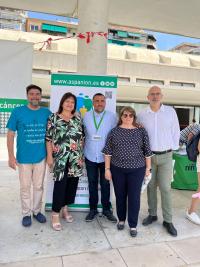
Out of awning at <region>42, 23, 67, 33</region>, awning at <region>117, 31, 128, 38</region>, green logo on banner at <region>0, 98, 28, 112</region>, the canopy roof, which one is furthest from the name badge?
awning at <region>117, 31, 128, 38</region>

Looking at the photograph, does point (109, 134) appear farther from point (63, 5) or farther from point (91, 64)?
point (63, 5)

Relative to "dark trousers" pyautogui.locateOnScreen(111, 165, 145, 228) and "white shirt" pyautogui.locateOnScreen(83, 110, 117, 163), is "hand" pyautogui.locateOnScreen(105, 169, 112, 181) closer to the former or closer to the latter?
"dark trousers" pyautogui.locateOnScreen(111, 165, 145, 228)

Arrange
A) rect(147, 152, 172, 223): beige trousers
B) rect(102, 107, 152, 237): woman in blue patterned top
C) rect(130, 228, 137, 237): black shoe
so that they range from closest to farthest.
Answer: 1. rect(102, 107, 152, 237): woman in blue patterned top
2. rect(130, 228, 137, 237): black shoe
3. rect(147, 152, 172, 223): beige trousers

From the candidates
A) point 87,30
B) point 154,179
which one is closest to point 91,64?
point 87,30

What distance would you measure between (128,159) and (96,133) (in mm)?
591

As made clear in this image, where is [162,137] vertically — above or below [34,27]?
below

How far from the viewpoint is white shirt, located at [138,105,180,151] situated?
3633mm

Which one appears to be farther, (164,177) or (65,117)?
(164,177)

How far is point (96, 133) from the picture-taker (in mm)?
3807

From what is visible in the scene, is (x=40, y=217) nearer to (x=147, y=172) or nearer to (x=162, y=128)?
(x=147, y=172)

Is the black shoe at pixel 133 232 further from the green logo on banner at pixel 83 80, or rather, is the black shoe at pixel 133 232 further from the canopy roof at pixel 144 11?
the canopy roof at pixel 144 11

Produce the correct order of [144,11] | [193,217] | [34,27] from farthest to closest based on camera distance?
[34,27]
[144,11]
[193,217]

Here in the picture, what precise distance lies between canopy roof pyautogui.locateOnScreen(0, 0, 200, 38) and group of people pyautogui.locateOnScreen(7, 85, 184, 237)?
3.41 metres

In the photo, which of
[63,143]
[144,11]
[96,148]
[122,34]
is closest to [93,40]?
[96,148]
